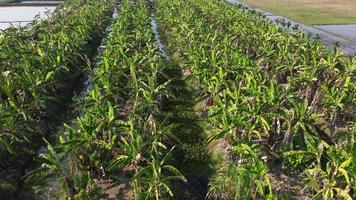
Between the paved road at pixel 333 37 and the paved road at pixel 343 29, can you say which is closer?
the paved road at pixel 333 37

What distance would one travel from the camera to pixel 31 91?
Result: 52.6ft

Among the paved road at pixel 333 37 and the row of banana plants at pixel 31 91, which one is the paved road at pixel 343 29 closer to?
the paved road at pixel 333 37

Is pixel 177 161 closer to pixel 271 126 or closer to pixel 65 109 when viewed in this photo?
pixel 271 126

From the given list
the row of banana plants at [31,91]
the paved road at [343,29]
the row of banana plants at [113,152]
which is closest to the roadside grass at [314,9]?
the paved road at [343,29]

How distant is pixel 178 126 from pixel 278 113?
5028 millimetres

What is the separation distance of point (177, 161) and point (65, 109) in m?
7.54

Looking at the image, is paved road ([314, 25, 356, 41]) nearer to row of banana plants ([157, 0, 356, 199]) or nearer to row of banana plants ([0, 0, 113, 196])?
row of banana plants ([157, 0, 356, 199])

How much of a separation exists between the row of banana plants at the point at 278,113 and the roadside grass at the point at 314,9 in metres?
23.9

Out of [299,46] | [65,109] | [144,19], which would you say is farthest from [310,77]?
[144,19]

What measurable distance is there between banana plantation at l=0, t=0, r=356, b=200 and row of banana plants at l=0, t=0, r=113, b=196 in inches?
2.6

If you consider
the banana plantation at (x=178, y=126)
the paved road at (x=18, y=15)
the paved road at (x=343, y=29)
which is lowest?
the paved road at (x=343, y=29)

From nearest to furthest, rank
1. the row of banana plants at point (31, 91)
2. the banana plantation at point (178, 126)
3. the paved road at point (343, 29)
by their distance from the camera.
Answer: the banana plantation at point (178, 126), the row of banana plants at point (31, 91), the paved road at point (343, 29)

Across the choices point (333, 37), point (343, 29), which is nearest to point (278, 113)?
point (333, 37)

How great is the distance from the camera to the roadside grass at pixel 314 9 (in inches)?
1810
